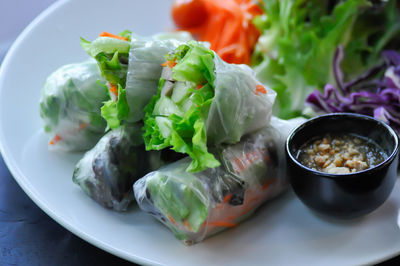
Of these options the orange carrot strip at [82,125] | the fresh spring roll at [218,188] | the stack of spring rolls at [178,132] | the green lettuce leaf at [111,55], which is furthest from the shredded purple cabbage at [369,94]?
the orange carrot strip at [82,125]

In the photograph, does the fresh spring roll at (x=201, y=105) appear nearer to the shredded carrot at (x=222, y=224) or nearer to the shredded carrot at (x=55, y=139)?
the shredded carrot at (x=222, y=224)

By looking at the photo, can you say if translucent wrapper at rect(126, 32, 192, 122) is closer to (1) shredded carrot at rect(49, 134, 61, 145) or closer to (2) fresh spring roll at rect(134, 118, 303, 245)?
(2) fresh spring roll at rect(134, 118, 303, 245)

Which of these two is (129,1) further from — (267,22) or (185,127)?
(185,127)

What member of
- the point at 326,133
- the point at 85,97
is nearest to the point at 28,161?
the point at 85,97

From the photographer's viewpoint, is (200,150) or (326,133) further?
(326,133)

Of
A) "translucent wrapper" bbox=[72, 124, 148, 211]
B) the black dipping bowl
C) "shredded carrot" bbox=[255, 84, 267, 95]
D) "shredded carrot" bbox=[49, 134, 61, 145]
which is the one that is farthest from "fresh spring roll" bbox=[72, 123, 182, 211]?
the black dipping bowl

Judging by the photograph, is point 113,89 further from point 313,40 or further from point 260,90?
point 313,40
